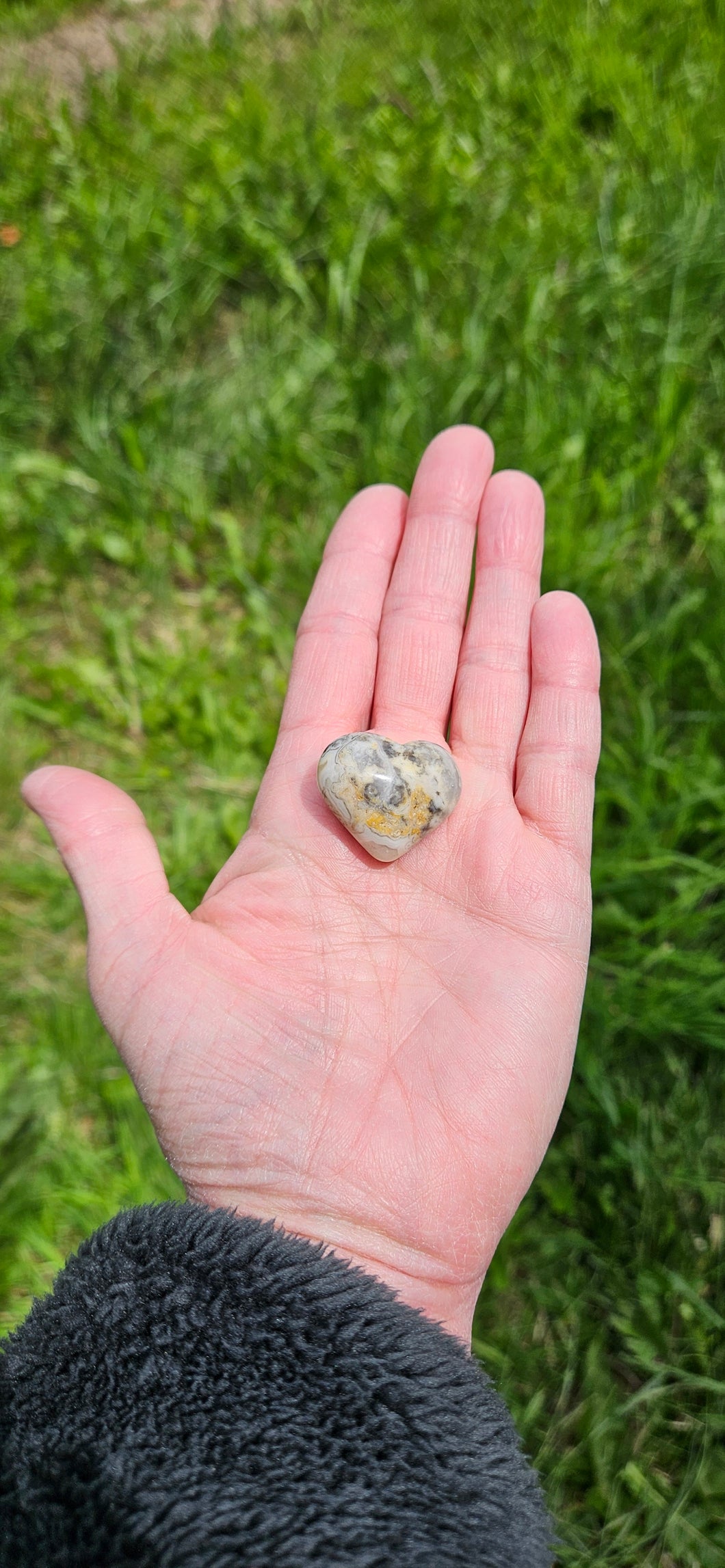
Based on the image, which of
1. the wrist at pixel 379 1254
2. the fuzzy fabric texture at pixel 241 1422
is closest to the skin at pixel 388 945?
the wrist at pixel 379 1254

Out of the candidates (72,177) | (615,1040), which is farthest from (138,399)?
Answer: (615,1040)

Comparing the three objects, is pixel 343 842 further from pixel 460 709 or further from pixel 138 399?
pixel 138 399

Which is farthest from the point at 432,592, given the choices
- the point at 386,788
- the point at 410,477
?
the point at 410,477

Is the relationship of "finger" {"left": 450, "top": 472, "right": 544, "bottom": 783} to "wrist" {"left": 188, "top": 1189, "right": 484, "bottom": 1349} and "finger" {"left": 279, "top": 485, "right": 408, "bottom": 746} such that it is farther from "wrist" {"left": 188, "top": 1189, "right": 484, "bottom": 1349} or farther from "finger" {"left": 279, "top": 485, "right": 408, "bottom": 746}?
"wrist" {"left": 188, "top": 1189, "right": 484, "bottom": 1349}

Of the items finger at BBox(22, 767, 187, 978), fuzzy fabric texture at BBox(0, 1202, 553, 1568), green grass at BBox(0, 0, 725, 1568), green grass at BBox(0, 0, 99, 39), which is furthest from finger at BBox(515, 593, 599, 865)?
green grass at BBox(0, 0, 99, 39)

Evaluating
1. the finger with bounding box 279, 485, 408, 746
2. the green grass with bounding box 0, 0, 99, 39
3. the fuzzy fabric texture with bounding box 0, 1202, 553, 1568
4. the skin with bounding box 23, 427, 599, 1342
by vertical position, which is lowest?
the fuzzy fabric texture with bounding box 0, 1202, 553, 1568

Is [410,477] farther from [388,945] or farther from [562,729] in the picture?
[388,945]

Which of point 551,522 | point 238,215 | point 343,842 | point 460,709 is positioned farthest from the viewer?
point 238,215
